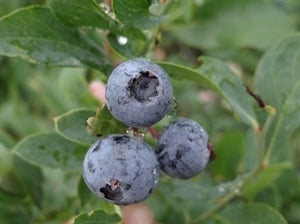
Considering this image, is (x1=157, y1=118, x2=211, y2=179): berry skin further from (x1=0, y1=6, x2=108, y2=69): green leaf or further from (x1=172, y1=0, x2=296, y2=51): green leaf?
(x1=172, y1=0, x2=296, y2=51): green leaf

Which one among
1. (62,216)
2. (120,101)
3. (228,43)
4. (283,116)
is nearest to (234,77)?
(283,116)

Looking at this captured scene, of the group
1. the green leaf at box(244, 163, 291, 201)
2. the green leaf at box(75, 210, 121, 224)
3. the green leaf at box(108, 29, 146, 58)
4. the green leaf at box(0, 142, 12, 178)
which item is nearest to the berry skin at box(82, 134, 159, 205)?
the green leaf at box(75, 210, 121, 224)

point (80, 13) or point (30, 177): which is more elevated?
point (80, 13)

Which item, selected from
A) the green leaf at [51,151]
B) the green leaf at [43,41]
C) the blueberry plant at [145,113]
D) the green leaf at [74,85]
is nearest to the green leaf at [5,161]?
the blueberry plant at [145,113]

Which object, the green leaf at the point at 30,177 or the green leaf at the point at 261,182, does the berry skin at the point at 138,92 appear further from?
the green leaf at the point at 30,177

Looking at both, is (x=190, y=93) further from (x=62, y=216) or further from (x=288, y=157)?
(x=62, y=216)

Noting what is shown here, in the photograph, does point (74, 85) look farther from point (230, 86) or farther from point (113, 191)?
point (113, 191)

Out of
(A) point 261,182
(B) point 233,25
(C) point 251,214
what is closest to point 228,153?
(A) point 261,182
